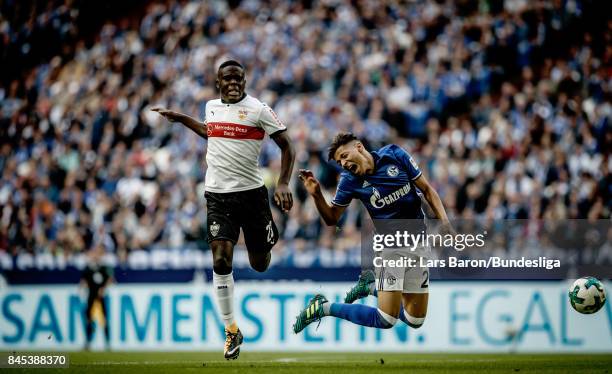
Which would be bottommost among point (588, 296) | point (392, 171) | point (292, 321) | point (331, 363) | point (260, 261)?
point (331, 363)

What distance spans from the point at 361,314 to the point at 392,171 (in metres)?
1.37

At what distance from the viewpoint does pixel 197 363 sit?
35.8 ft

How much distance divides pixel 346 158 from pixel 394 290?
4.29ft

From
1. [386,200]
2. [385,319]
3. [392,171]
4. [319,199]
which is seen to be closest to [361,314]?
[385,319]

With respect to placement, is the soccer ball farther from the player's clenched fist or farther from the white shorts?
the player's clenched fist

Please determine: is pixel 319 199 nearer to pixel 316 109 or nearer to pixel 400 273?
pixel 400 273

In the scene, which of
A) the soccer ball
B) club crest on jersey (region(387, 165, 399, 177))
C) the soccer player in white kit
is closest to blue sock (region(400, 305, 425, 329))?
club crest on jersey (region(387, 165, 399, 177))

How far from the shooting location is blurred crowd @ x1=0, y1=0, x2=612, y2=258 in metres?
16.7

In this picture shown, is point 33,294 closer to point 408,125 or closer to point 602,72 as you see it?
point 408,125

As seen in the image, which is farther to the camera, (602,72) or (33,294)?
(602,72)

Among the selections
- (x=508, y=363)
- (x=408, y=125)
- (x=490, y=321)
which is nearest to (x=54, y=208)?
(x=408, y=125)

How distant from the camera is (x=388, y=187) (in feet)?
31.0

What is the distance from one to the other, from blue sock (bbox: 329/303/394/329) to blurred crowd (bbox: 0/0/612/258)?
5503mm

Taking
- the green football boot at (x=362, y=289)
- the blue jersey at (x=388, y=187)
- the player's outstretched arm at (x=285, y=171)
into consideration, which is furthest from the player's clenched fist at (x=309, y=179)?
the green football boot at (x=362, y=289)
